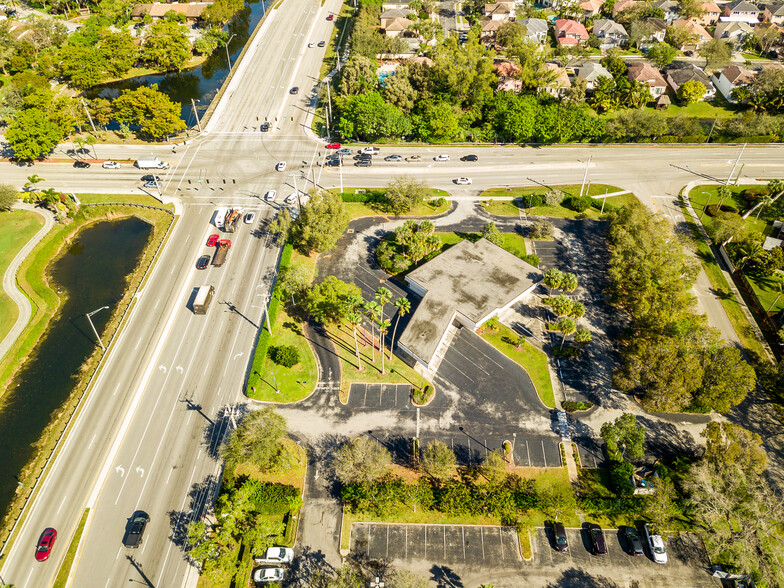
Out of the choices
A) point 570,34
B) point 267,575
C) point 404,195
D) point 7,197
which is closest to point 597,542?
point 267,575

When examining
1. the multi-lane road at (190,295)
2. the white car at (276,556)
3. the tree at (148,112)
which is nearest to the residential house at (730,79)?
the multi-lane road at (190,295)

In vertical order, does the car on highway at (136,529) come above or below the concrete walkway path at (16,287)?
below

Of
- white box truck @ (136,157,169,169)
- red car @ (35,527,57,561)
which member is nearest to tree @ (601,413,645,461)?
red car @ (35,527,57,561)

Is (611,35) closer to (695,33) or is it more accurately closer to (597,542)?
(695,33)

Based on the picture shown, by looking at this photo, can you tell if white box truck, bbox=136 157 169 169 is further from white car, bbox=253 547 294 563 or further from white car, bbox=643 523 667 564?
white car, bbox=643 523 667 564

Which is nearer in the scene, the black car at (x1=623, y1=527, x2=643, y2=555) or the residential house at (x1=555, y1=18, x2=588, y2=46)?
the black car at (x1=623, y1=527, x2=643, y2=555)

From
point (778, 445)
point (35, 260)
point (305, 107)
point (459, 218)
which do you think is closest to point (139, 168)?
point (35, 260)

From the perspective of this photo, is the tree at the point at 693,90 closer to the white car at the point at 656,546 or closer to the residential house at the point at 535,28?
the residential house at the point at 535,28
